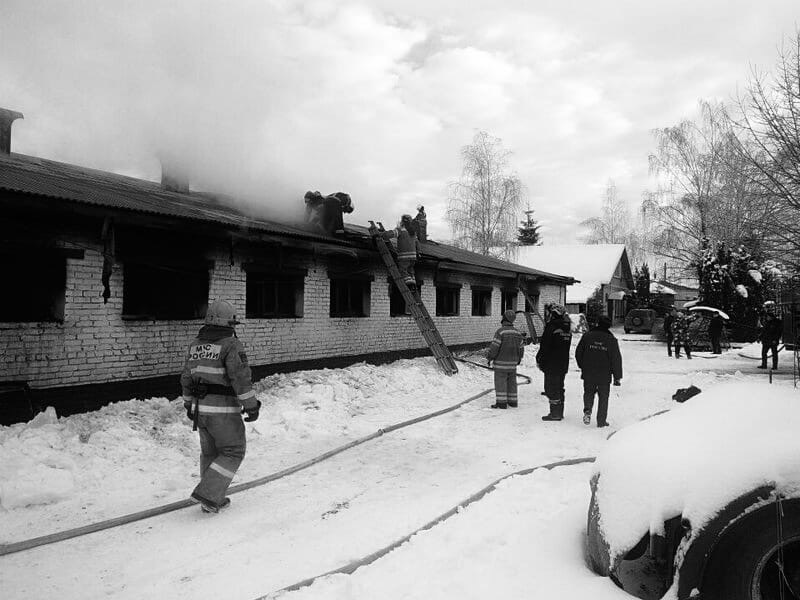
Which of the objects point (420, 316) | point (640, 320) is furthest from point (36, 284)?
point (640, 320)

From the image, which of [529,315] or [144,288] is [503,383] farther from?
[529,315]

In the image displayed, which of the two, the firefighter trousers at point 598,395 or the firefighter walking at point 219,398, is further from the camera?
the firefighter trousers at point 598,395

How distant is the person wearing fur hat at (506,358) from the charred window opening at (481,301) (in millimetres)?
7917

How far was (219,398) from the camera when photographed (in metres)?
4.53

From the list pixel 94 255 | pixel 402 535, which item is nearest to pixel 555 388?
pixel 402 535

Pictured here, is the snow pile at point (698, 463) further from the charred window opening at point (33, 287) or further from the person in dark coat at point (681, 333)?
the person in dark coat at point (681, 333)

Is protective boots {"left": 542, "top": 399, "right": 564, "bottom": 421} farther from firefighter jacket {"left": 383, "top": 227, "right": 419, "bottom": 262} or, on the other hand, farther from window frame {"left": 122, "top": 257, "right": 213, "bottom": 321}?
window frame {"left": 122, "top": 257, "right": 213, "bottom": 321}

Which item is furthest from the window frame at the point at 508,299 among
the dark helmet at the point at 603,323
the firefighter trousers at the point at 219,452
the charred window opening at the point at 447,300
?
the firefighter trousers at the point at 219,452

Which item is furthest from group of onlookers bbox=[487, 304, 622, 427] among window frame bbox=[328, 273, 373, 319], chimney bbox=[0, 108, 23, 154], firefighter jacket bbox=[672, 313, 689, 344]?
firefighter jacket bbox=[672, 313, 689, 344]

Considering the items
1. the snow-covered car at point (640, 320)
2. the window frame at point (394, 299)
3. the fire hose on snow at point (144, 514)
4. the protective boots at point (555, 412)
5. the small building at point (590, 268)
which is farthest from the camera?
the small building at point (590, 268)

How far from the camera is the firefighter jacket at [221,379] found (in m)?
4.49

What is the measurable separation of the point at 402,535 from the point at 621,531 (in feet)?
5.60

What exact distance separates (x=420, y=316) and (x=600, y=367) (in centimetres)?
518

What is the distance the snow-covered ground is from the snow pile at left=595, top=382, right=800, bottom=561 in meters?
0.45
